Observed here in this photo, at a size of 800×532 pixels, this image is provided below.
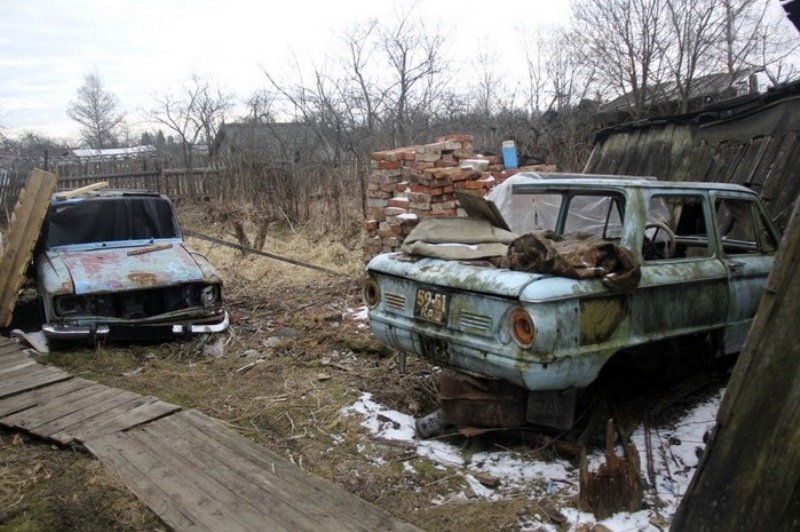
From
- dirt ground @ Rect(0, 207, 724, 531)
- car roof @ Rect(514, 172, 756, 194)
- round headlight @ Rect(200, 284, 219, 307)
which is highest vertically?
car roof @ Rect(514, 172, 756, 194)

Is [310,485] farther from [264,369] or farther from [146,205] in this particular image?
[146,205]

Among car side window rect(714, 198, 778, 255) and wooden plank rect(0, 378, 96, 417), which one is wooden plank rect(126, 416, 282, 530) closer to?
wooden plank rect(0, 378, 96, 417)

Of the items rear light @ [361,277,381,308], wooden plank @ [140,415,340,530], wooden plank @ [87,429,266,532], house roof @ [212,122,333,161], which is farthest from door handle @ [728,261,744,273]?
house roof @ [212,122,333,161]

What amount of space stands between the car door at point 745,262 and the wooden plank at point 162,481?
3437 millimetres

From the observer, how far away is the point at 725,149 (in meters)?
7.46

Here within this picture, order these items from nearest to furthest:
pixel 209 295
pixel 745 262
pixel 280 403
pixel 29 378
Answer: pixel 745 262, pixel 280 403, pixel 29 378, pixel 209 295

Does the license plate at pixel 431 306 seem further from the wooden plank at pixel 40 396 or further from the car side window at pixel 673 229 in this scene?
the wooden plank at pixel 40 396

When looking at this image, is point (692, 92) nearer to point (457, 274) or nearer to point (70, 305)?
point (457, 274)

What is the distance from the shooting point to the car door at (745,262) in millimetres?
Answer: 4320

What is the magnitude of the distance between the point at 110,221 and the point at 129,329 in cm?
176

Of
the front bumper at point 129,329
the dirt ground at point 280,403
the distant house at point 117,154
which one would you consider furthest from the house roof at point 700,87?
the distant house at point 117,154

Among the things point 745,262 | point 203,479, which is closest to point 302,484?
point 203,479

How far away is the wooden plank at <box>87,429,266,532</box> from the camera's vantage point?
3250 mm

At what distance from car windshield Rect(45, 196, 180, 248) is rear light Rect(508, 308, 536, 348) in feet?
18.5
